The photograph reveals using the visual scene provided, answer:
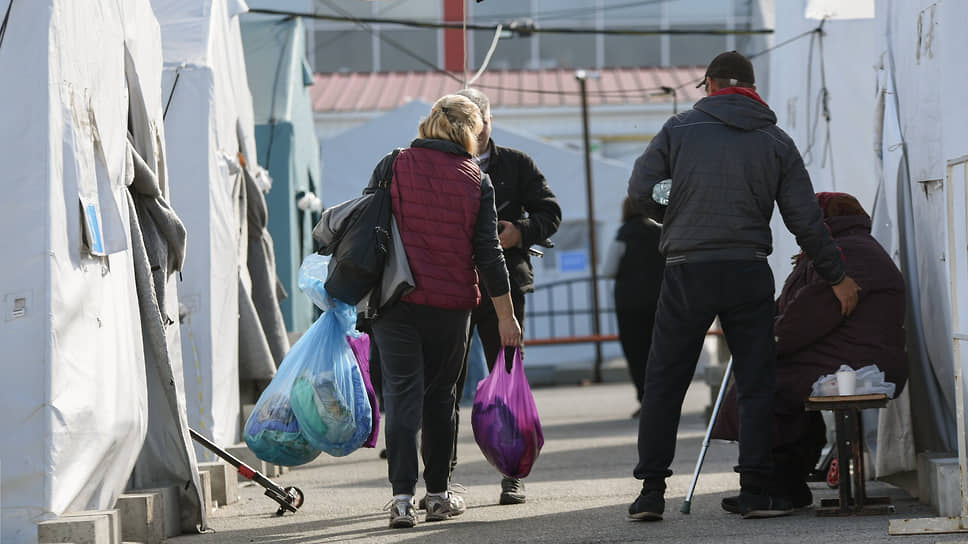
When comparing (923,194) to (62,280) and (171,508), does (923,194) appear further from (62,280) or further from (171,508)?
(62,280)

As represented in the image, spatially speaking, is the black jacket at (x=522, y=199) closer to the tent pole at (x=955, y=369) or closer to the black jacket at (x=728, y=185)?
the black jacket at (x=728, y=185)

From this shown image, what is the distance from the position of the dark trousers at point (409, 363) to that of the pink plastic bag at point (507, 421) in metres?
0.28

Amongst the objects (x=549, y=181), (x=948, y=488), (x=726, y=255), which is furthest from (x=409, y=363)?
(x=549, y=181)

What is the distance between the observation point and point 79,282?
17.2 feet

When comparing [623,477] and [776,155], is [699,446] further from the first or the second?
[776,155]

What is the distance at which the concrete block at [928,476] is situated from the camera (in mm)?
6136

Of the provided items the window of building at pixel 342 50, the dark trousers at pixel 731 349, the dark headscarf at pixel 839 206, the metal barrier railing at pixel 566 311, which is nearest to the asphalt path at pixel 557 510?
the dark trousers at pixel 731 349

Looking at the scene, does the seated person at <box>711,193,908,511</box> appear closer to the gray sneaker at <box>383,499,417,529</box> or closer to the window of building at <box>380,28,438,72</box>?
the gray sneaker at <box>383,499,417,529</box>

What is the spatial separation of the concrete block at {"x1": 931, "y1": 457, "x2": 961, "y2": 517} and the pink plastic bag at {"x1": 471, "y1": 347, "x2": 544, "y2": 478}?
5.63 ft

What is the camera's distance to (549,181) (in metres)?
19.1

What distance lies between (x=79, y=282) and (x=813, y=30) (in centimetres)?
685

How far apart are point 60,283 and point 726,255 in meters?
2.64

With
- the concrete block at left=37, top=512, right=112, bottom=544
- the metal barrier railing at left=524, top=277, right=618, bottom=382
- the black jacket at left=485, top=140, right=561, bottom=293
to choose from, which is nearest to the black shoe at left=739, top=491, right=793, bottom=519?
the black jacket at left=485, top=140, right=561, bottom=293

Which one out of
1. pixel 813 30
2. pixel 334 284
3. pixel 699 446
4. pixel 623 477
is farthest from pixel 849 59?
pixel 334 284
